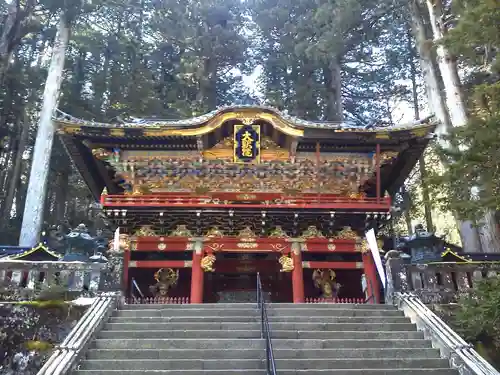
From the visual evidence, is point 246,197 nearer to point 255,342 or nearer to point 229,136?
point 229,136

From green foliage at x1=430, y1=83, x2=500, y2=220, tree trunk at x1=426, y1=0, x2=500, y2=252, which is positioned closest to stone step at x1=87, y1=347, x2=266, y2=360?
green foliage at x1=430, y1=83, x2=500, y2=220

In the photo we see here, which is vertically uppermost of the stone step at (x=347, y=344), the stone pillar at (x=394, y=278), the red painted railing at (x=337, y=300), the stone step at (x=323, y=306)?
the stone pillar at (x=394, y=278)

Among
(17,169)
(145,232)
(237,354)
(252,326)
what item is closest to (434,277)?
(252,326)

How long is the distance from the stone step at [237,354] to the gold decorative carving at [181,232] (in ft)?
19.7

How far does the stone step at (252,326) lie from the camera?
8.22 metres

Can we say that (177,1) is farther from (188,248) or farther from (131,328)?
(131,328)

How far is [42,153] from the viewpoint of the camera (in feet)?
64.0

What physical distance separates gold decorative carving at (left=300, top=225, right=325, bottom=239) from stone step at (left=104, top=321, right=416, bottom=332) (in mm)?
5014

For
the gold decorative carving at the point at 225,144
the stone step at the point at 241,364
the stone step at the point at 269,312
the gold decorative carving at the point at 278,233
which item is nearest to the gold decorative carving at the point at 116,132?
the gold decorative carving at the point at 225,144

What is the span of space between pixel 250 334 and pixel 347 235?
20.5ft

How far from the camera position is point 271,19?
25.9 m

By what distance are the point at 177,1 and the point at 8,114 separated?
11134mm

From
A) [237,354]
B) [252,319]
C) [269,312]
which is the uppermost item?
[269,312]

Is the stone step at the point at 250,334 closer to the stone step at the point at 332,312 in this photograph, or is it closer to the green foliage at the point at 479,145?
the stone step at the point at 332,312
